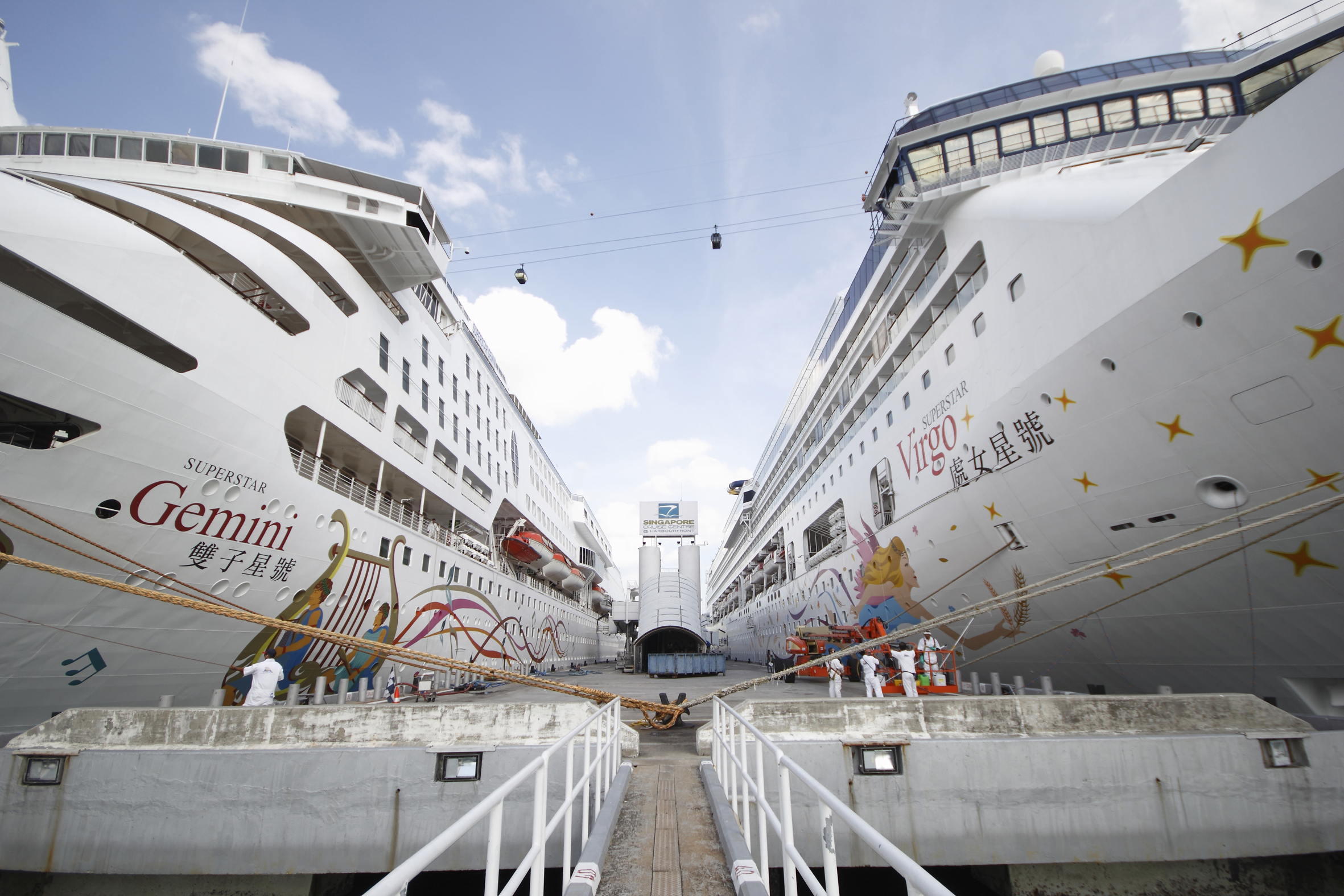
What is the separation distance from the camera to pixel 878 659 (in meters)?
15.3

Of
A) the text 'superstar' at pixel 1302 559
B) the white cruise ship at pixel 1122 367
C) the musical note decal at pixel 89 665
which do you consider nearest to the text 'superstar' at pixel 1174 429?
the white cruise ship at pixel 1122 367

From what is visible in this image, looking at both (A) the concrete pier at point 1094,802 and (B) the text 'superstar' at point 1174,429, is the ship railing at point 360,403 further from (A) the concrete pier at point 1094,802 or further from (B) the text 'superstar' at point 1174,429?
(B) the text 'superstar' at point 1174,429

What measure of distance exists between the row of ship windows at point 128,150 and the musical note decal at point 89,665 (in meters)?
10.5

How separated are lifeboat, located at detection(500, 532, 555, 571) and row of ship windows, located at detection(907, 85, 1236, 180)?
18.8m

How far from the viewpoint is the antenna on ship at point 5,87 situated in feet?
49.6

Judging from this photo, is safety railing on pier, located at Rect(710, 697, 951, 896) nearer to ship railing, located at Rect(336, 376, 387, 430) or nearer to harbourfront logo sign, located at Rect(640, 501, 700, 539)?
ship railing, located at Rect(336, 376, 387, 430)

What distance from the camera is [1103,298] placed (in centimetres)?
721

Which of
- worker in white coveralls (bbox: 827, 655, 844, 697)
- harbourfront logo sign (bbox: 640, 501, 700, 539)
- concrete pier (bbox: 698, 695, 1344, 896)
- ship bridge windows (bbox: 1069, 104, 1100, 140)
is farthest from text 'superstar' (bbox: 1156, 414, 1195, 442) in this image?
harbourfront logo sign (bbox: 640, 501, 700, 539)

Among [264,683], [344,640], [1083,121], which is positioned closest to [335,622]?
[264,683]

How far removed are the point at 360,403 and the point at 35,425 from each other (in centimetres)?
601

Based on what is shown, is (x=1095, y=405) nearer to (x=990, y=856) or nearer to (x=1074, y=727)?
(x=1074, y=727)

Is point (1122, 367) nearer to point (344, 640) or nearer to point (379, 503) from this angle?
point (344, 640)

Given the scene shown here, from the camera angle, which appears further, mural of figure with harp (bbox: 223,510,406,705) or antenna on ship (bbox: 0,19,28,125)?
antenna on ship (bbox: 0,19,28,125)

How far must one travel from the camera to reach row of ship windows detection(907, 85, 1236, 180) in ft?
36.4
